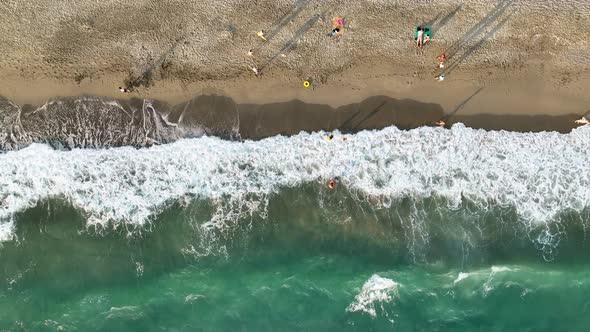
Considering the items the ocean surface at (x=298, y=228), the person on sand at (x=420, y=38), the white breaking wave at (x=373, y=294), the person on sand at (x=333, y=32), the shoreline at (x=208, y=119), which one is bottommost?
the white breaking wave at (x=373, y=294)

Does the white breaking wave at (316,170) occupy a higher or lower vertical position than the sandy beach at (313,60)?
lower

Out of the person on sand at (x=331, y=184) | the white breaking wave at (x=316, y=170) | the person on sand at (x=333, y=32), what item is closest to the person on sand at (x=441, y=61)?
the white breaking wave at (x=316, y=170)

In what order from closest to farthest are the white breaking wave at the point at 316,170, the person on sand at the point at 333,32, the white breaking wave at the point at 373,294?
the white breaking wave at the point at 373,294 < the white breaking wave at the point at 316,170 < the person on sand at the point at 333,32

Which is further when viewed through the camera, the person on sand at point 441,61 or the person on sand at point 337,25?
the person on sand at point 337,25

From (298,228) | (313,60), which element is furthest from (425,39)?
(298,228)

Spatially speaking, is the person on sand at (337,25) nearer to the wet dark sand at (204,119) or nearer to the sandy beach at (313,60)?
the sandy beach at (313,60)

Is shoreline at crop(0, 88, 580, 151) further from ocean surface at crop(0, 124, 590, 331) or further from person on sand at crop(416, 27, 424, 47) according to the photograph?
person on sand at crop(416, 27, 424, 47)

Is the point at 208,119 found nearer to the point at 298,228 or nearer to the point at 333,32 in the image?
the point at 298,228

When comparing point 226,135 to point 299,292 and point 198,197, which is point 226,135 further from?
point 299,292
